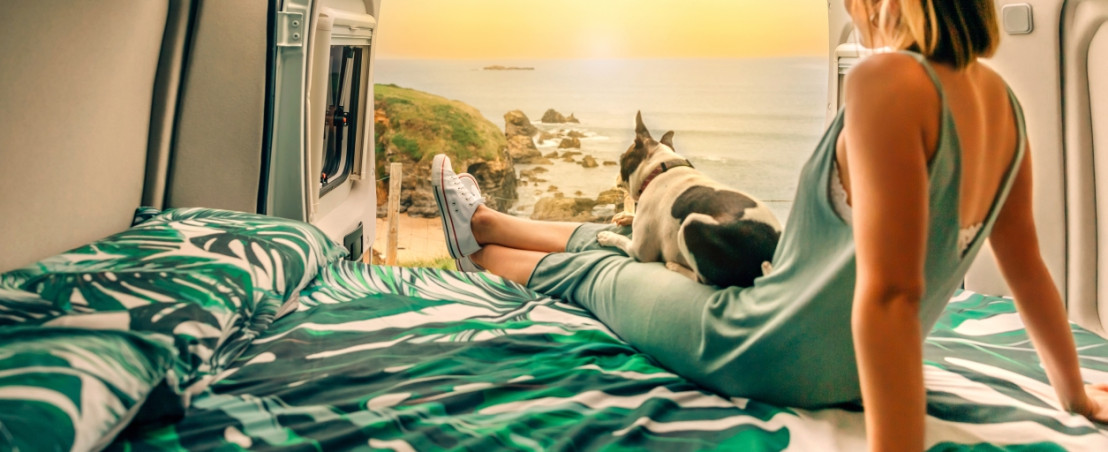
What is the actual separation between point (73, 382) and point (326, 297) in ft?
2.66

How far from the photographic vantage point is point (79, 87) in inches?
62.9

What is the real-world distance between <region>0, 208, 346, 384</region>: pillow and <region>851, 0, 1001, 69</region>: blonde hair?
1145 millimetres

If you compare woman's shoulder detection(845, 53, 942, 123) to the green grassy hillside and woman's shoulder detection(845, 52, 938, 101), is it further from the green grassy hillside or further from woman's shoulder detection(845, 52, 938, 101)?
the green grassy hillside

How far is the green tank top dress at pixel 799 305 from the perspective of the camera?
961mm

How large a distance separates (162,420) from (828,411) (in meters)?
1.03

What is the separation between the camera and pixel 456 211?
7.19ft

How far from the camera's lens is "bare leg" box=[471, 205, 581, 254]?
2057mm

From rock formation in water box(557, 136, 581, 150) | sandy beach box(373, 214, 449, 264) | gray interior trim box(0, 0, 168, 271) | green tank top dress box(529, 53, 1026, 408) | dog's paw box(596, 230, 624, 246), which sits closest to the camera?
green tank top dress box(529, 53, 1026, 408)

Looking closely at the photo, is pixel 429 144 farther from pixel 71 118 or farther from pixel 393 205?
pixel 71 118

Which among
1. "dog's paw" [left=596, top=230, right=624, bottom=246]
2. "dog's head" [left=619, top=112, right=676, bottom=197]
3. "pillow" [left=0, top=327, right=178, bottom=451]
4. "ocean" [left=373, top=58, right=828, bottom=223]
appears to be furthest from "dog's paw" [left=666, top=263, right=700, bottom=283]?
"ocean" [left=373, top=58, right=828, bottom=223]

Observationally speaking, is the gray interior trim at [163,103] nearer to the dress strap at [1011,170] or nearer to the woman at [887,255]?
the woman at [887,255]

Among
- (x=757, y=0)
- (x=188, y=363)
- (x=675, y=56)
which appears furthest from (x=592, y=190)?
(x=188, y=363)

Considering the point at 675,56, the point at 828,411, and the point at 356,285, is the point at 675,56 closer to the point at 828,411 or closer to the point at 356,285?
the point at 356,285

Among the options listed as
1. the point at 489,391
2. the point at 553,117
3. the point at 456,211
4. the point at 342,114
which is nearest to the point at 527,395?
the point at 489,391
